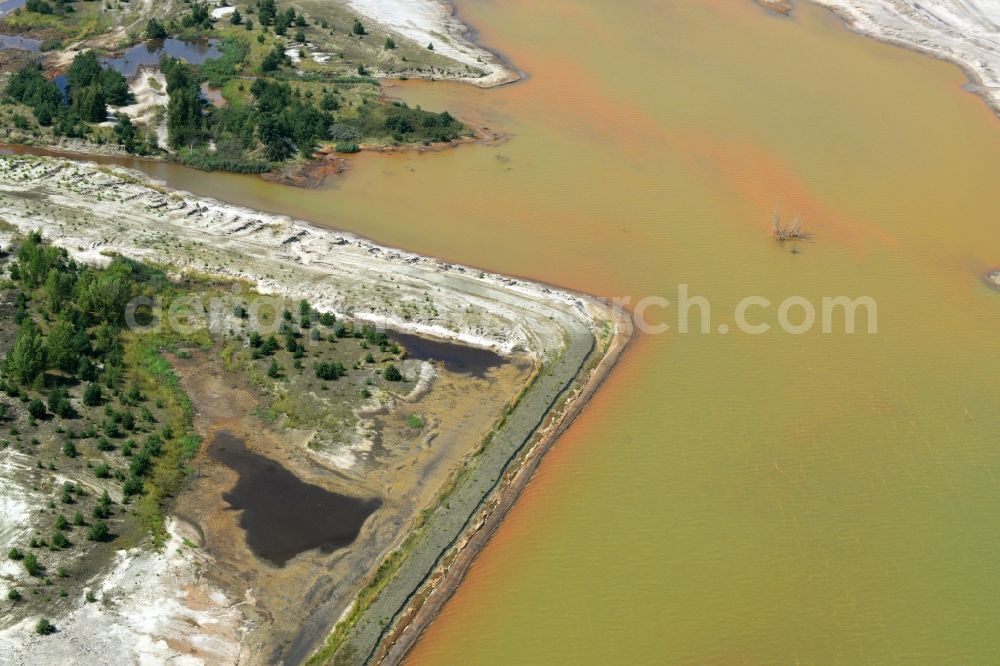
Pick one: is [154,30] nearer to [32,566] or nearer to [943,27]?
[32,566]

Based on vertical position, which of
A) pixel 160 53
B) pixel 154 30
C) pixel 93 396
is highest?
pixel 154 30

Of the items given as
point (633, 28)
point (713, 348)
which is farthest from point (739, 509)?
point (633, 28)

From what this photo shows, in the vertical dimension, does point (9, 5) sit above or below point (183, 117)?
below

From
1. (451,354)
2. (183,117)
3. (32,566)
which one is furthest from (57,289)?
(183,117)

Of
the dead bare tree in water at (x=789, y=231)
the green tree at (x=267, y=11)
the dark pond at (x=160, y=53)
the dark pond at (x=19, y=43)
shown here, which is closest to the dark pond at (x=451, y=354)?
the dead bare tree in water at (x=789, y=231)

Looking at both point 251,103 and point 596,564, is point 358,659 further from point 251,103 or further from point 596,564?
point 251,103

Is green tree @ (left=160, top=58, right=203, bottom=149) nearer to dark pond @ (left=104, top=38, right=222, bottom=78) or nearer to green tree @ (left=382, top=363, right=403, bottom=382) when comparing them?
dark pond @ (left=104, top=38, right=222, bottom=78)

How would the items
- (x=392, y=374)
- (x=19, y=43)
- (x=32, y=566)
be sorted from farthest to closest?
(x=19, y=43), (x=392, y=374), (x=32, y=566)
